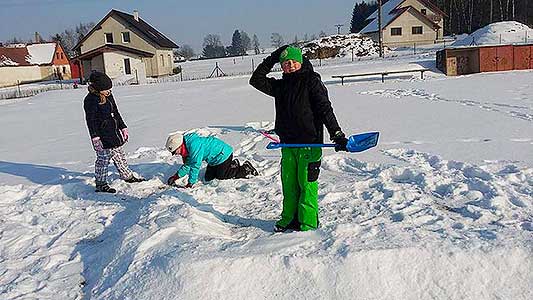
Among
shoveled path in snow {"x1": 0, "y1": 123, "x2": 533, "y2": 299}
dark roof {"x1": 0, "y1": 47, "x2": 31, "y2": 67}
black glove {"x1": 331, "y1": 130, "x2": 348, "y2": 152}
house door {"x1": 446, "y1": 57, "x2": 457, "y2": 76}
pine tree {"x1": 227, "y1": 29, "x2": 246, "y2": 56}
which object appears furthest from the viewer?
pine tree {"x1": 227, "y1": 29, "x2": 246, "y2": 56}

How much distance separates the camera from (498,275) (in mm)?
3160

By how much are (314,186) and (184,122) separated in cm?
903

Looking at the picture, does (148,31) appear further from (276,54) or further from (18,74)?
(276,54)

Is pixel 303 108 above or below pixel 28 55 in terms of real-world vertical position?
below

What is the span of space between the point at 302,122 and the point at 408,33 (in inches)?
2412

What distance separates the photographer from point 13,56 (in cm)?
6078

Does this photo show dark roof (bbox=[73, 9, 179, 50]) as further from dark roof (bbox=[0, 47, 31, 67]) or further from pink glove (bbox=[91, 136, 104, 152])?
pink glove (bbox=[91, 136, 104, 152])

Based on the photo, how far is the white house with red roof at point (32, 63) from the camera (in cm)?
5881

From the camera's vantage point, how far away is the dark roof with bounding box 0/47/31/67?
192 feet

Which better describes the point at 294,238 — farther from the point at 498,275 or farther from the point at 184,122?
the point at 184,122

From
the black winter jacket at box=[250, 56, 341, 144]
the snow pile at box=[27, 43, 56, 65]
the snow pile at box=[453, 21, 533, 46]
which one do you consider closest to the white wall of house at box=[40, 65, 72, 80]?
the snow pile at box=[27, 43, 56, 65]

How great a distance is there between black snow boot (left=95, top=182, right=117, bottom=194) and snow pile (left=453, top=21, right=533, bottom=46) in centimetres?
4482

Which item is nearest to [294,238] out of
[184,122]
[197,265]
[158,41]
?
[197,265]

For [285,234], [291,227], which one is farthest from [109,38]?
[285,234]
